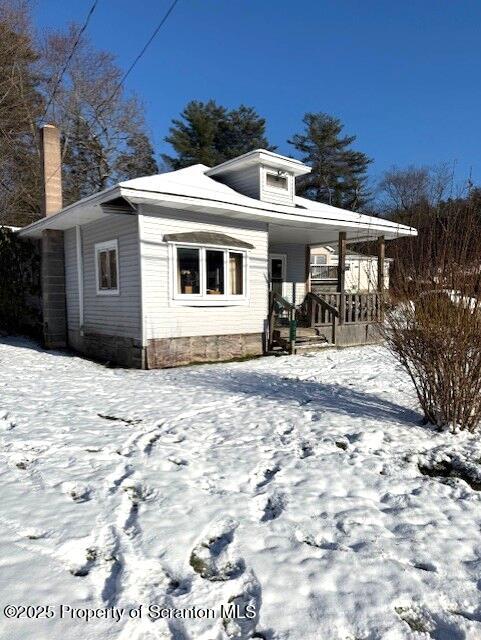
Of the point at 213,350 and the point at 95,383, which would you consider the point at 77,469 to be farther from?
the point at 213,350

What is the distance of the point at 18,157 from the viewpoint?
68.7 ft

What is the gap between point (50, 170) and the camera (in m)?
11.9

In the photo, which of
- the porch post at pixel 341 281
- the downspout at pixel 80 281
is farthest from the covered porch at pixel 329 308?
the downspout at pixel 80 281

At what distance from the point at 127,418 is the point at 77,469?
148 centimetres

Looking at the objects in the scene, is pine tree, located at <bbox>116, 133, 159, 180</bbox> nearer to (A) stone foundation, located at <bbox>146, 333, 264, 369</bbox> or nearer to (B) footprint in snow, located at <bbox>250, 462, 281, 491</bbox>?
(A) stone foundation, located at <bbox>146, 333, 264, 369</bbox>

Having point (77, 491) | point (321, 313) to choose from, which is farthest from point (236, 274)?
point (77, 491)

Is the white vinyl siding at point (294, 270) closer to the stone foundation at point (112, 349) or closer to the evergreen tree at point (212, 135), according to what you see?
the stone foundation at point (112, 349)

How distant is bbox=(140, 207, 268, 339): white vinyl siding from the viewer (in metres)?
8.32

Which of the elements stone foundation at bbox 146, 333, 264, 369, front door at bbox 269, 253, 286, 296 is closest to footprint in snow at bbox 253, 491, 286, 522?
stone foundation at bbox 146, 333, 264, 369

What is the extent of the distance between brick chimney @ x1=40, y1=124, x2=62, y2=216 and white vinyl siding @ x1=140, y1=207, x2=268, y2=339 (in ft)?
16.6

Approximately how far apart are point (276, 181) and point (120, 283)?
17.7 feet

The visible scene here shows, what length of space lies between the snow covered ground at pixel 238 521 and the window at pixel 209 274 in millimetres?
3890

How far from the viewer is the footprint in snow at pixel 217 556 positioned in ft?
7.28

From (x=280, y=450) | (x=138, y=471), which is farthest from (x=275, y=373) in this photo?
(x=138, y=471)
